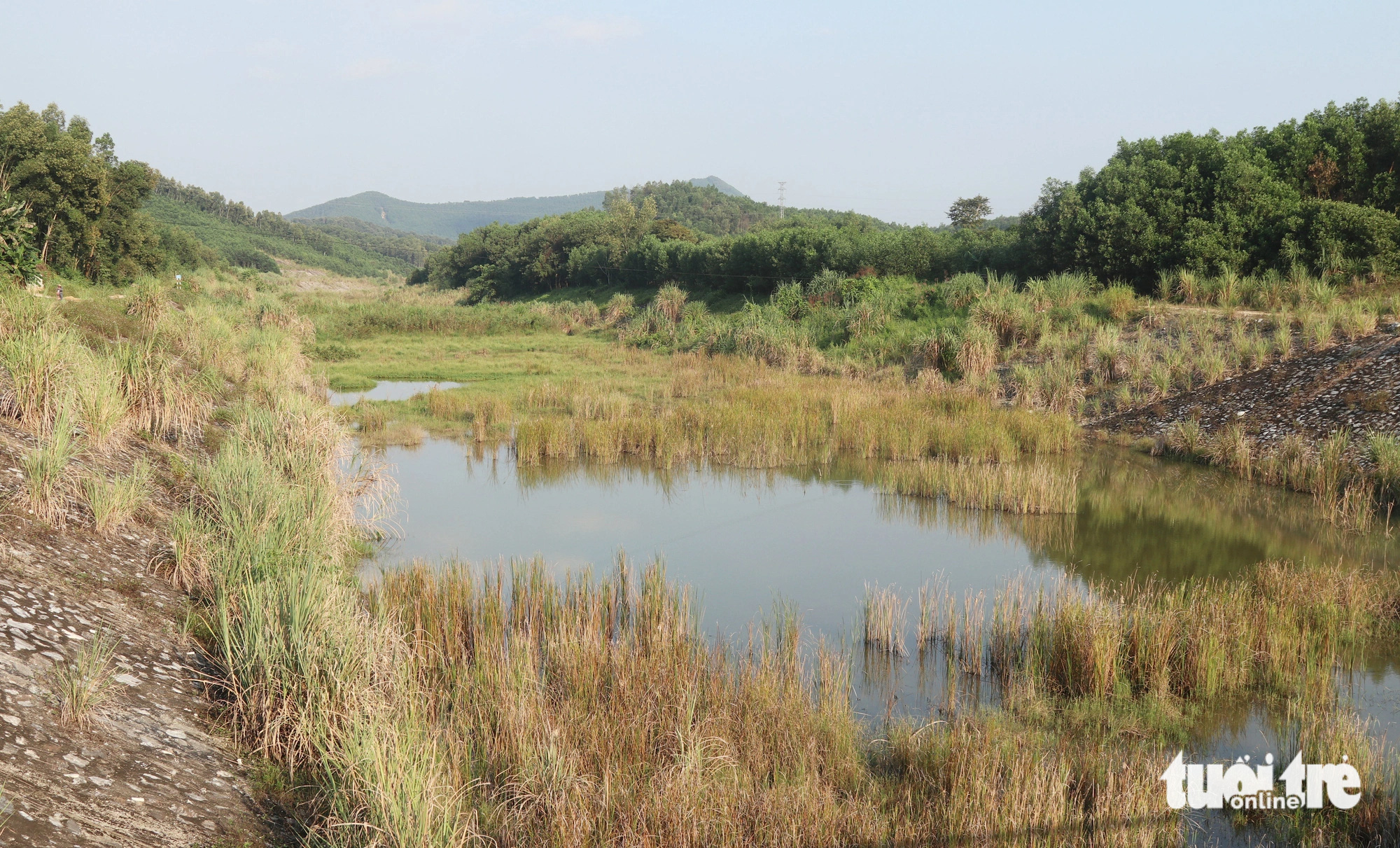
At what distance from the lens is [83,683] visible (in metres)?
4.37

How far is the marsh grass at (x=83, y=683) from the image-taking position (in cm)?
423

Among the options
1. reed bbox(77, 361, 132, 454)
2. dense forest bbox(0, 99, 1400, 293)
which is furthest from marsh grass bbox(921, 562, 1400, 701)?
dense forest bbox(0, 99, 1400, 293)

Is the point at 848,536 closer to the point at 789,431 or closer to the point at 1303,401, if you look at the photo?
the point at 789,431

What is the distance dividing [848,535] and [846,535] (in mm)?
27

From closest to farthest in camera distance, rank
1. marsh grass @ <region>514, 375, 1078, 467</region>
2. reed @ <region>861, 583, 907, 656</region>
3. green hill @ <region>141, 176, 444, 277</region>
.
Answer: reed @ <region>861, 583, 907, 656</region>, marsh grass @ <region>514, 375, 1078, 467</region>, green hill @ <region>141, 176, 444, 277</region>

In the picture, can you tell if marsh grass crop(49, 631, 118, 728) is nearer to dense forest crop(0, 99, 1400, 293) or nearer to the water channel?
the water channel

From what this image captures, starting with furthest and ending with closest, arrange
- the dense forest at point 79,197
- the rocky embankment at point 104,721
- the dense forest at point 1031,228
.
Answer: the dense forest at point 79,197, the dense forest at point 1031,228, the rocky embankment at point 104,721

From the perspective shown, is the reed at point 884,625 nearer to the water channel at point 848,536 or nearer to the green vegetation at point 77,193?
the water channel at point 848,536

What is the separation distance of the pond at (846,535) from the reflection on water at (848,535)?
0.03 meters

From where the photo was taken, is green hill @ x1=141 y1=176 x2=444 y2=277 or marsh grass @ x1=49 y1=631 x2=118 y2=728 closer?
marsh grass @ x1=49 y1=631 x2=118 y2=728

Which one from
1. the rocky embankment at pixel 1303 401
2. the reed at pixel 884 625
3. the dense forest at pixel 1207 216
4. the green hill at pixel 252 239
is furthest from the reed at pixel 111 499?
the green hill at pixel 252 239

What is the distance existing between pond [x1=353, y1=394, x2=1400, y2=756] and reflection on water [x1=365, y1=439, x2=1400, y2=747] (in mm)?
34

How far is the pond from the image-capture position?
851 cm

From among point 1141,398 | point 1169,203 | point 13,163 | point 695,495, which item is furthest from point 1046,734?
point 13,163
